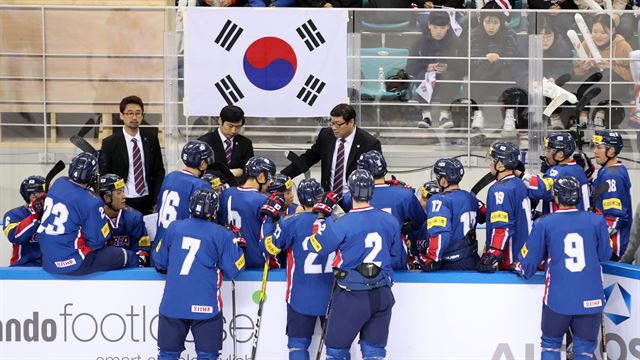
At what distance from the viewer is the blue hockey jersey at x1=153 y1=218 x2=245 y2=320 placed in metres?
6.66

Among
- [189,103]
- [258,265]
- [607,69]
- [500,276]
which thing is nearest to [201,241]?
[258,265]

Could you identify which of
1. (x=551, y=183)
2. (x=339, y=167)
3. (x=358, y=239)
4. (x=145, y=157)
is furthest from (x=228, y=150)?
(x=551, y=183)

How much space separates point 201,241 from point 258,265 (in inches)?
30.7

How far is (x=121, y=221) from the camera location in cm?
771

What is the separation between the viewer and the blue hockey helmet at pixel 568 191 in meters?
6.67

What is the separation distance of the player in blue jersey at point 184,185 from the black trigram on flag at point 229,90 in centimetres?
165

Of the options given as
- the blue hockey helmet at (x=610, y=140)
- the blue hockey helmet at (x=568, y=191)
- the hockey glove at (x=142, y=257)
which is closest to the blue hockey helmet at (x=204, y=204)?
the hockey glove at (x=142, y=257)

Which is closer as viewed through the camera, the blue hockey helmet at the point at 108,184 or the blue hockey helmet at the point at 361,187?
the blue hockey helmet at the point at 361,187

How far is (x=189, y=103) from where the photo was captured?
902 cm

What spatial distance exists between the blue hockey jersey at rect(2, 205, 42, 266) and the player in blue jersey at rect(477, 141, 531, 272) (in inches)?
118

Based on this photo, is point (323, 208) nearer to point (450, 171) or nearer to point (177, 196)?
point (450, 171)

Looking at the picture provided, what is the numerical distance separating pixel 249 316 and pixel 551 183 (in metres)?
2.18

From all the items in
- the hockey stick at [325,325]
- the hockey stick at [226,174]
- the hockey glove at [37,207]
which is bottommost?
the hockey stick at [325,325]

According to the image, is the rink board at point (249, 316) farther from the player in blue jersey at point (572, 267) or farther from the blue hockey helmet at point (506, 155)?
the blue hockey helmet at point (506, 155)
